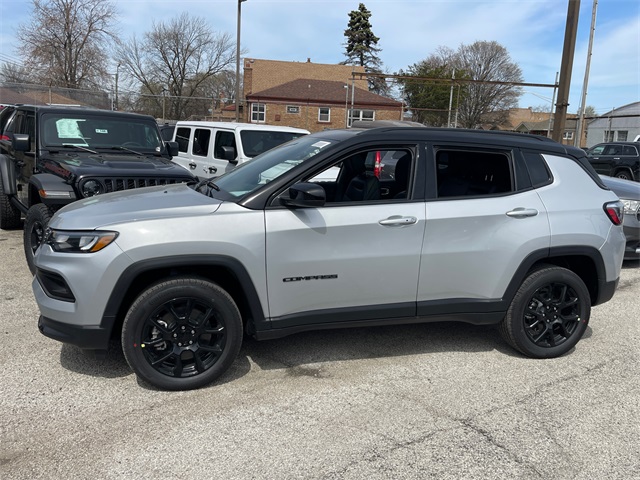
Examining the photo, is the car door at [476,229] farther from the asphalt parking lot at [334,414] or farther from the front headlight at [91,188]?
the front headlight at [91,188]

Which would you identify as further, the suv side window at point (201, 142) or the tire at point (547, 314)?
the suv side window at point (201, 142)

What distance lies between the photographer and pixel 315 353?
414cm

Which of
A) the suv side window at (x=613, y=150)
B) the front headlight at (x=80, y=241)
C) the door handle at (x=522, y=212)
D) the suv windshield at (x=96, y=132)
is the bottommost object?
the front headlight at (x=80, y=241)

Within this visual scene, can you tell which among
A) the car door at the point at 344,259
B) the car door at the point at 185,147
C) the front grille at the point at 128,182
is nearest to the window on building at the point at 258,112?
the car door at the point at 185,147

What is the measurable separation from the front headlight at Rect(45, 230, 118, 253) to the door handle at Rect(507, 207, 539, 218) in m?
2.82

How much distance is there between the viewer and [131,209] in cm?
343

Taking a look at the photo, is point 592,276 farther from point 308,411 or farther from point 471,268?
point 308,411

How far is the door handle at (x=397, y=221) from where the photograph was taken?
11.9 feet

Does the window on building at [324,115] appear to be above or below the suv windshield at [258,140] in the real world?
above

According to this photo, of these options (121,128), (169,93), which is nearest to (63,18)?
(169,93)

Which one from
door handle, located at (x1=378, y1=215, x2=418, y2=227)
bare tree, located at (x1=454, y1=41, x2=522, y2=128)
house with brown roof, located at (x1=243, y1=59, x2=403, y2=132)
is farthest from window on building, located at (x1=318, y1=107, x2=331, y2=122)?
door handle, located at (x1=378, y1=215, x2=418, y2=227)

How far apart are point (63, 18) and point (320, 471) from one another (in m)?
48.1

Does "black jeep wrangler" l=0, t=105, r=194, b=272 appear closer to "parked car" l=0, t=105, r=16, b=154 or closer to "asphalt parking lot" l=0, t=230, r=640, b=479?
"parked car" l=0, t=105, r=16, b=154

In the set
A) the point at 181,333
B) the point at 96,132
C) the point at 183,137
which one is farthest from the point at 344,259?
the point at 183,137
